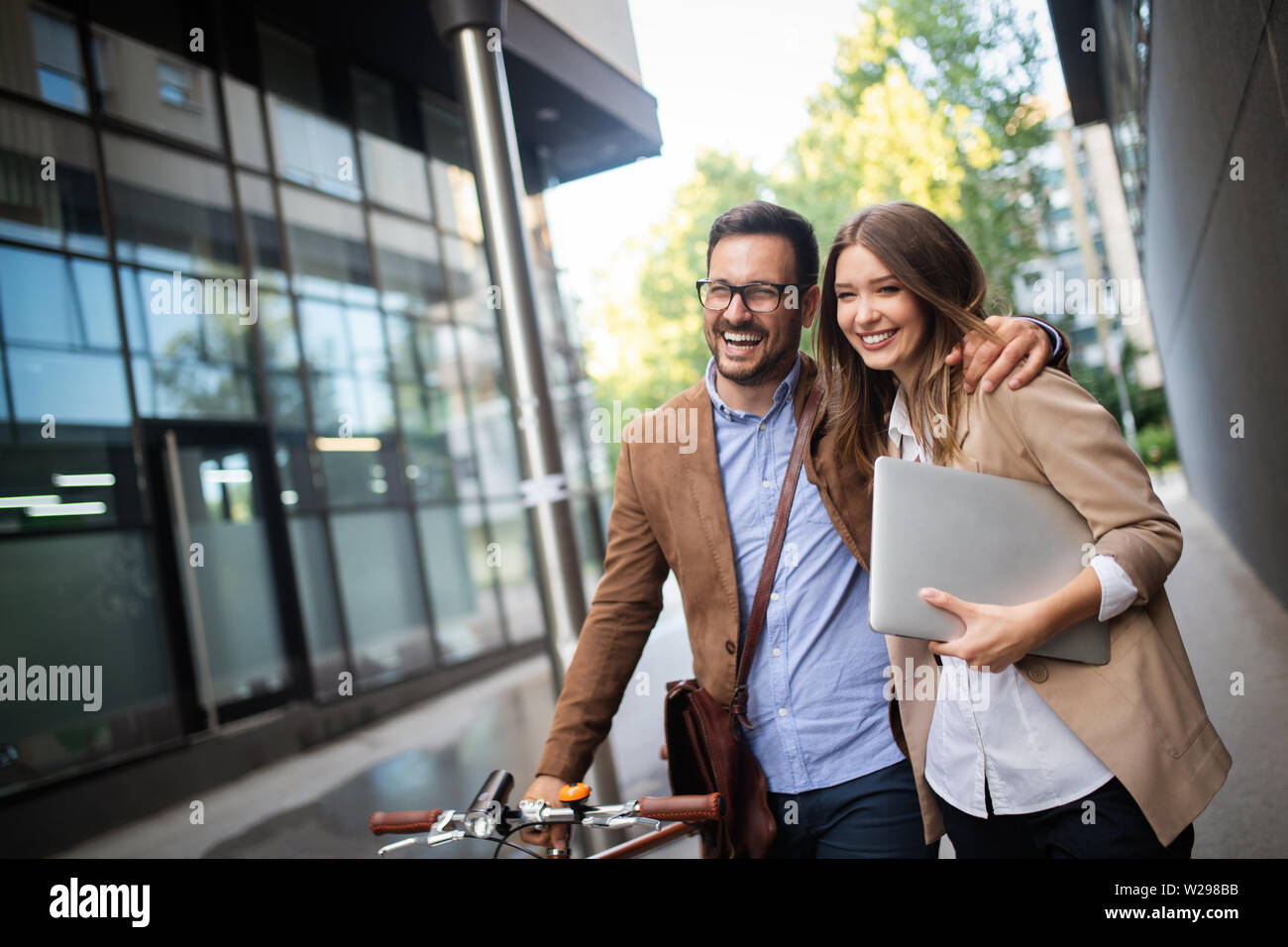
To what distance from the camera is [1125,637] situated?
4.67ft

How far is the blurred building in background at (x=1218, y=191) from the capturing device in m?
2.16

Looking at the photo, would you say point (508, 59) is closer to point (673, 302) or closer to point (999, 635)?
point (673, 302)

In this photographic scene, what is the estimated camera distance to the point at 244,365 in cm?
779

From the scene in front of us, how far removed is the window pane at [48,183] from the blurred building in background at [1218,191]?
6230 millimetres

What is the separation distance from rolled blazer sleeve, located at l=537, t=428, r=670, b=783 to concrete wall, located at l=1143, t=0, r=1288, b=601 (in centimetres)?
152

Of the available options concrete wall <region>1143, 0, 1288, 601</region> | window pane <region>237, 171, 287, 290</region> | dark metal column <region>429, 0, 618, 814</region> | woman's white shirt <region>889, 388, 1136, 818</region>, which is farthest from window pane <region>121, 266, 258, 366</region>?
woman's white shirt <region>889, 388, 1136, 818</region>

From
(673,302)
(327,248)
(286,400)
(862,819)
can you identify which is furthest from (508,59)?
(327,248)

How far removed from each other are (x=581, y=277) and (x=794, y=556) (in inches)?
126

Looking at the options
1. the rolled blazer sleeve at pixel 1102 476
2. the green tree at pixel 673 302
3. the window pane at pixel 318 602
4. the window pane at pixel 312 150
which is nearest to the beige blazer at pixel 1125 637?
the rolled blazer sleeve at pixel 1102 476

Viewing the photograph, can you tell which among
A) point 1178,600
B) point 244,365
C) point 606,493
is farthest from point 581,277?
point 606,493

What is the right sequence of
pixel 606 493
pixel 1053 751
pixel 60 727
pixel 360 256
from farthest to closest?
1. pixel 606 493
2. pixel 360 256
3. pixel 60 727
4. pixel 1053 751

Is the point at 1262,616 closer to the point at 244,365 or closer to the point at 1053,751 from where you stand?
the point at 1053,751

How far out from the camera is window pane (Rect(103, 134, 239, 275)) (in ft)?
22.8

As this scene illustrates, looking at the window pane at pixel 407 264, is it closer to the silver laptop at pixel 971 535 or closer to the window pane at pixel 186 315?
the window pane at pixel 186 315
